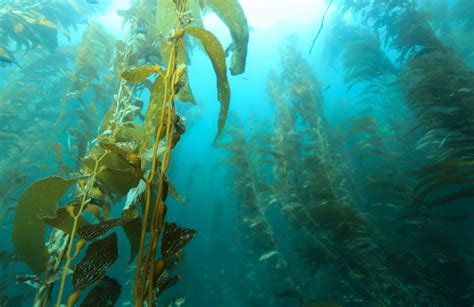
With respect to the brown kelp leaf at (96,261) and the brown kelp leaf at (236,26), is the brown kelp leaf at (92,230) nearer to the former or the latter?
the brown kelp leaf at (96,261)

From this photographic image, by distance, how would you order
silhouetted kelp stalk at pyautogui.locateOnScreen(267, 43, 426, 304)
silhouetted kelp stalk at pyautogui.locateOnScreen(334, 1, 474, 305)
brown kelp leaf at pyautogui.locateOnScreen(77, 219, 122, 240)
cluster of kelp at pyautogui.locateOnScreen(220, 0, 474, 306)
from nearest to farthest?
brown kelp leaf at pyautogui.locateOnScreen(77, 219, 122, 240) < silhouetted kelp stalk at pyautogui.locateOnScreen(334, 1, 474, 305) < cluster of kelp at pyautogui.locateOnScreen(220, 0, 474, 306) < silhouetted kelp stalk at pyautogui.locateOnScreen(267, 43, 426, 304)

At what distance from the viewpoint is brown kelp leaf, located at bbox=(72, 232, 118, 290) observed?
→ 726 millimetres

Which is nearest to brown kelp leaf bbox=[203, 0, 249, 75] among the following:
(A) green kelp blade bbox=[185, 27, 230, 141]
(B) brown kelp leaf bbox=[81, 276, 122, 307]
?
(A) green kelp blade bbox=[185, 27, 230, 141]

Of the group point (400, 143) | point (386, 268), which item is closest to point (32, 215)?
A: point (386, 268)

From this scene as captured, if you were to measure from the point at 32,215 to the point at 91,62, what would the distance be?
13.3 ft

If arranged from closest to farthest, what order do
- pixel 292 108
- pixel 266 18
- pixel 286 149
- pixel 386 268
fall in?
pixel 386 268 < pixel 286 149 < pixel 292 108 < pixel 266 18

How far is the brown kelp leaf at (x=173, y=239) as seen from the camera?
72 centimetres

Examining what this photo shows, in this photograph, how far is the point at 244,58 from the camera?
1219 millimetres

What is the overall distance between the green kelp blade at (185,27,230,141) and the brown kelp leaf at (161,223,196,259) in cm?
43

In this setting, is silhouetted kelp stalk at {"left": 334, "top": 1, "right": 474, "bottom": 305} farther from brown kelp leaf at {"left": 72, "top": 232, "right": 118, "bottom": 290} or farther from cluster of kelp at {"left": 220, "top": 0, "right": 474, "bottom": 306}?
brown kelp leaf at {"left": 72, "top": 232, "right": 118, "bottom": 290}

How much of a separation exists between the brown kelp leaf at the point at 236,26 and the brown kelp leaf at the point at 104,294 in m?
1.06

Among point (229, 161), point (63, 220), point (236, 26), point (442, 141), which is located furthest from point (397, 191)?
point (63, 220)

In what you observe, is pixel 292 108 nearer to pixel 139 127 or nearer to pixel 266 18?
pixel 139 127

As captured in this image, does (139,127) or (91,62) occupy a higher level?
(91,62)
